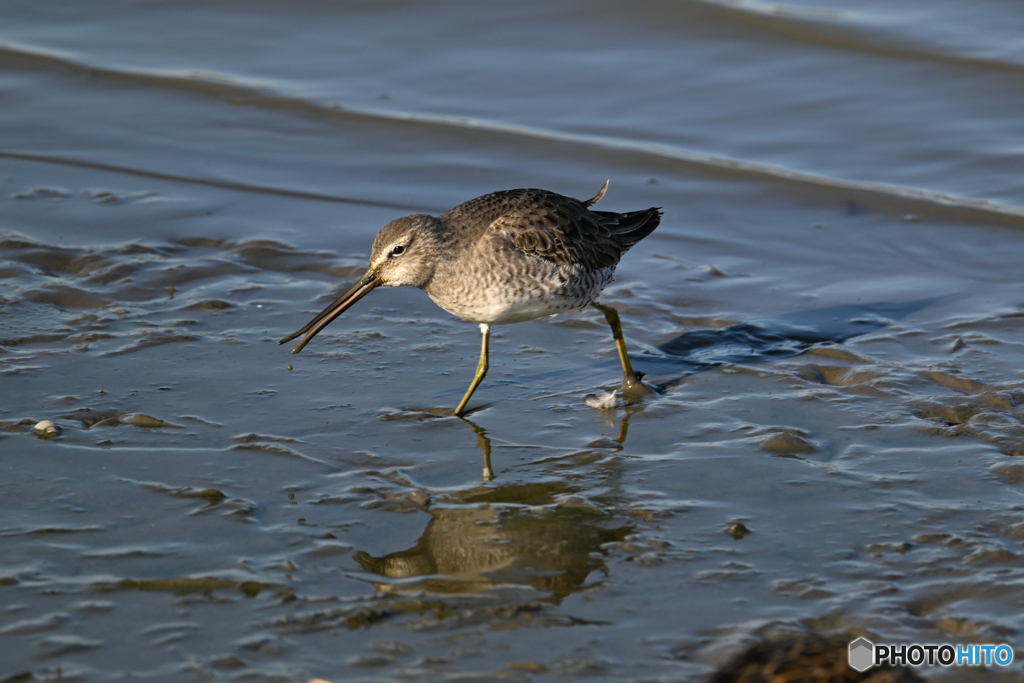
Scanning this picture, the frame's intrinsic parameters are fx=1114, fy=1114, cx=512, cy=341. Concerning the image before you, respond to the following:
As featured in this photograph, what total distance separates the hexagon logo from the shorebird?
232cm

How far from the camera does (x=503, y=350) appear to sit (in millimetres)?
6180

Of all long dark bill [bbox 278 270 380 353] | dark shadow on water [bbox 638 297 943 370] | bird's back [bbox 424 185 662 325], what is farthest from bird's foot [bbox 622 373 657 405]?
long dark bill [bbox 278 270 380 353]

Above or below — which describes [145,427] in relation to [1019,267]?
below

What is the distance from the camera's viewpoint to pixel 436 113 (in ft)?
31.5

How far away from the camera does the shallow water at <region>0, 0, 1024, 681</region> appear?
3812mm

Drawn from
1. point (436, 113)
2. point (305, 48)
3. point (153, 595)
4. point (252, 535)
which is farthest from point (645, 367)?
point (305, 48)

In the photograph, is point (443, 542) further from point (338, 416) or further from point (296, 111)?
point (296, 111)

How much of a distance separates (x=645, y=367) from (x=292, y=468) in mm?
2091

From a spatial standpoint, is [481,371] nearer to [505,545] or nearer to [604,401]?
[604,401]

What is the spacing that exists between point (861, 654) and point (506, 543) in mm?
1419

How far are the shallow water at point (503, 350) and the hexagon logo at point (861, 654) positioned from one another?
0.16 metres

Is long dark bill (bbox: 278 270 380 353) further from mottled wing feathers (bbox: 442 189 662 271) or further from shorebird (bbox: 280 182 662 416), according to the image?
mottled wing feathers (bbox: 442 189 662 271)

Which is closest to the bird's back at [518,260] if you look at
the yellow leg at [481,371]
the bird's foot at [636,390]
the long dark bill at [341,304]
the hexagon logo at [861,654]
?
the yellow leg at [481,371]

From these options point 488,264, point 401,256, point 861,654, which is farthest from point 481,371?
point 861,654
